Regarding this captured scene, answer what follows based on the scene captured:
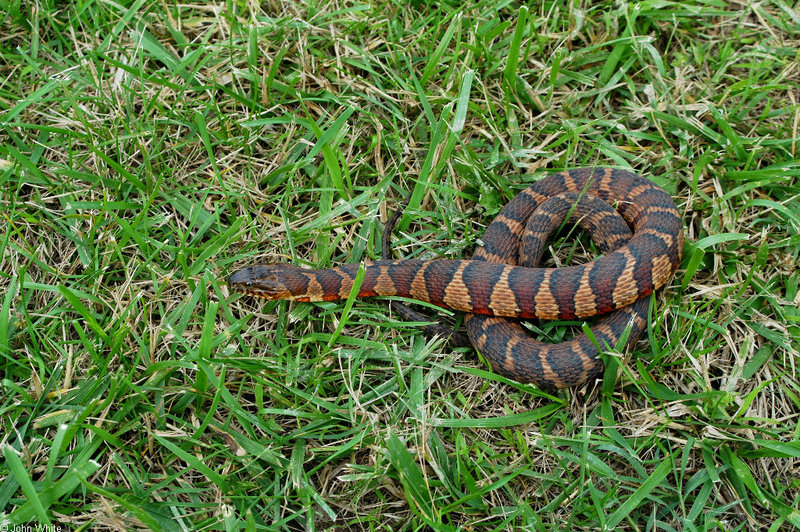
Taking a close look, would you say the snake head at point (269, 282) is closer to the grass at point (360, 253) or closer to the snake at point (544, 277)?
the snake at point (544, 277)

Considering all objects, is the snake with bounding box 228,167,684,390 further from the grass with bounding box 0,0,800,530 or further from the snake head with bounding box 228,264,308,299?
the grass with bounding box 0,0,800,530

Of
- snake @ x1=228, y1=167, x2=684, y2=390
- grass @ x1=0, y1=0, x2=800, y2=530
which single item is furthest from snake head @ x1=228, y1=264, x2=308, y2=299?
grass @ x1=0, y1=0, x2=800, y2=530

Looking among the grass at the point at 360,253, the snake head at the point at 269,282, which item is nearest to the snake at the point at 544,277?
the snake head at the point at 269,282

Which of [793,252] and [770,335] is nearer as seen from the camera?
[770,335]

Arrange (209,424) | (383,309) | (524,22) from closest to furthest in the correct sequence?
(209,424) → (383,309) → (524,22)

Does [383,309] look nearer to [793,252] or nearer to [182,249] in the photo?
[182,249]

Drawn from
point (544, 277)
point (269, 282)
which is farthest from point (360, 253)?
point (544, 277)

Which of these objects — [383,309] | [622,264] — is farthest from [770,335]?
[383,309]

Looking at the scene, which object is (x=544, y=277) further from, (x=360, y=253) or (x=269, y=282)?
(x=269, y=282)
